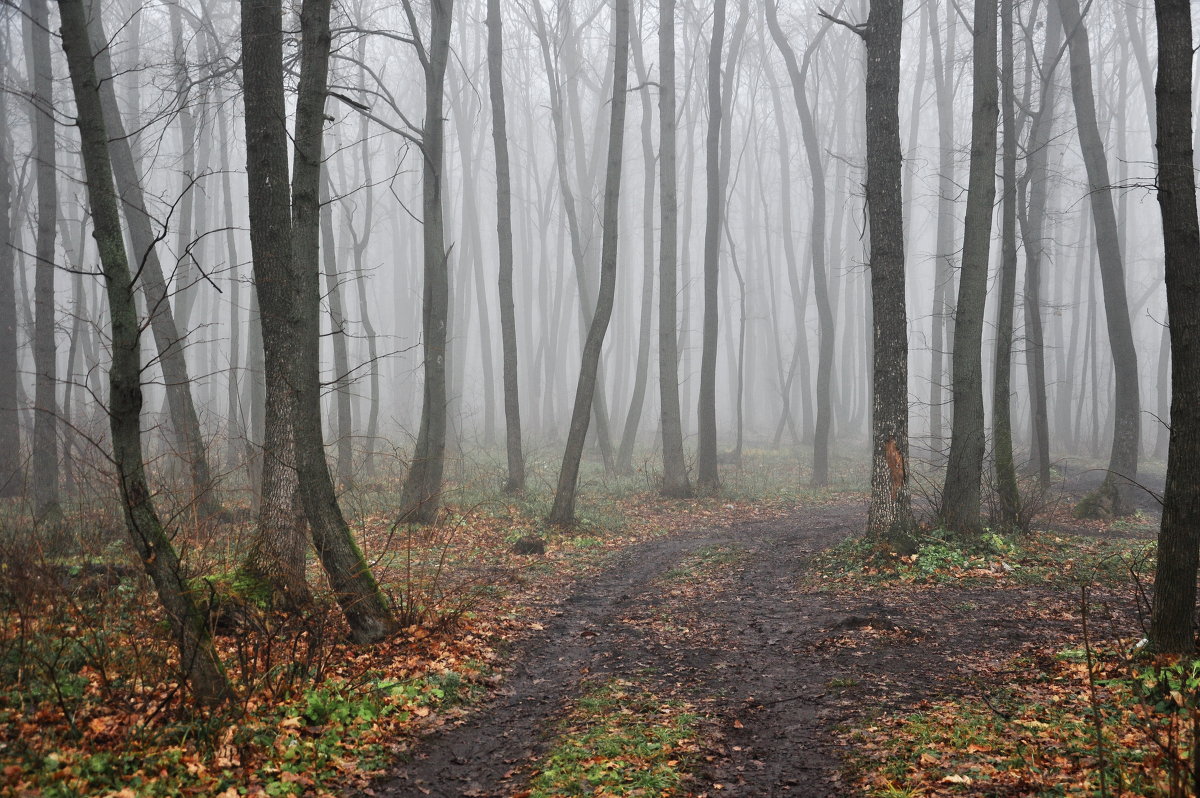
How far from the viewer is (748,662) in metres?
6.34

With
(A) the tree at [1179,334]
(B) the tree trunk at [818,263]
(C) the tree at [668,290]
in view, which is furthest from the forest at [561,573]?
(B) the tree trunk at [818,263]

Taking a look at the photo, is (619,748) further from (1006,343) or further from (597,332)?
(1006,343)

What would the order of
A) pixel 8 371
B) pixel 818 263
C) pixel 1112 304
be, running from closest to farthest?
pixel 8 371
pixel 1112 304
pixel 818 263

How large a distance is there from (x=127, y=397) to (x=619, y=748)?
3633 mm

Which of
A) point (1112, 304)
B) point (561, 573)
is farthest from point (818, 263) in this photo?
point (561, 573)

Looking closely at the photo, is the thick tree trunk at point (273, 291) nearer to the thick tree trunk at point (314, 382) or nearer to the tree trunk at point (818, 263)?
the thick tree trunk at point (314, 382)

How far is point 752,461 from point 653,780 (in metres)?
20.3

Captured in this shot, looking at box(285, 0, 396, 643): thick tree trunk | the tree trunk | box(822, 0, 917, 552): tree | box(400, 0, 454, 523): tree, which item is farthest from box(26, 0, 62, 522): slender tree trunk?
the tree trunk

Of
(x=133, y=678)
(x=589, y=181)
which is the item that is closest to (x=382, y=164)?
(x=589, y=181)

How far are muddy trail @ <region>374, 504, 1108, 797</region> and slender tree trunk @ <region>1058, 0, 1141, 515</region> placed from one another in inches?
305

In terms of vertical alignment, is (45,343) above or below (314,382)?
above

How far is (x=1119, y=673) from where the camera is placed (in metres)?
5.08

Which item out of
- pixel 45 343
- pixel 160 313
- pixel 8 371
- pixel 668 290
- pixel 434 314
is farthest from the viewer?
pixel 668 290

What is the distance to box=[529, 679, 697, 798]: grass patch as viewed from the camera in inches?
163
